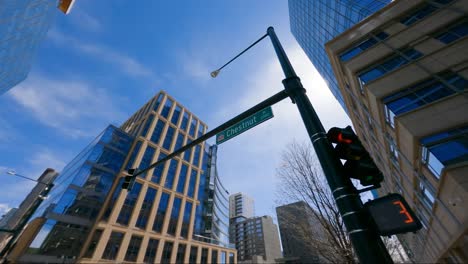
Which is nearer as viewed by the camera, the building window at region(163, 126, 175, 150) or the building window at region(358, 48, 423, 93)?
the building window at region(358, 48, 423, 93)

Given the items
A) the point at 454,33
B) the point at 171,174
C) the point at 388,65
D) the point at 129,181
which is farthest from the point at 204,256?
the point at 454,33

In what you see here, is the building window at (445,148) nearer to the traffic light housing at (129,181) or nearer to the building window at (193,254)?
the traffic light housing at (129,181)

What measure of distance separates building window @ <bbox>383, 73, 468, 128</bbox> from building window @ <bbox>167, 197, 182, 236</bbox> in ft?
120

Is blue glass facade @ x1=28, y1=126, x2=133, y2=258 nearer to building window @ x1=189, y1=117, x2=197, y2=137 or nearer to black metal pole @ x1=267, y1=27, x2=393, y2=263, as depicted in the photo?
building window @ x1=189, y1=117, x2=197, y2=137

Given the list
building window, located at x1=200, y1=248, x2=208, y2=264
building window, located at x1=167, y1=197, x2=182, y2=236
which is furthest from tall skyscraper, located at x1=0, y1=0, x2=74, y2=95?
building window, located at x1=200, y1=248, x2=208, y2=264

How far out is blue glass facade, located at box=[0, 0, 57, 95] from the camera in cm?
2048

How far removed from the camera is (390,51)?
41.5 feet

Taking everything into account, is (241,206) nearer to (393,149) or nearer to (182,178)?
(182,178)

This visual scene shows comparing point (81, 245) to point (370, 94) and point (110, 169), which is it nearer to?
point (110, 169)

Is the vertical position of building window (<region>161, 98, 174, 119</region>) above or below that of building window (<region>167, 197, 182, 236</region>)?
above

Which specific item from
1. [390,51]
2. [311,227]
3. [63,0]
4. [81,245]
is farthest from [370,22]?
[81,245]

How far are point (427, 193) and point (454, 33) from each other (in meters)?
9.53

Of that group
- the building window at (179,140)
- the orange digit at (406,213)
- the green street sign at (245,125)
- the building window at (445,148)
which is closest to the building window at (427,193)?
the building window at (445,148)

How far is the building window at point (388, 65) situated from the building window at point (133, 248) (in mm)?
35950
